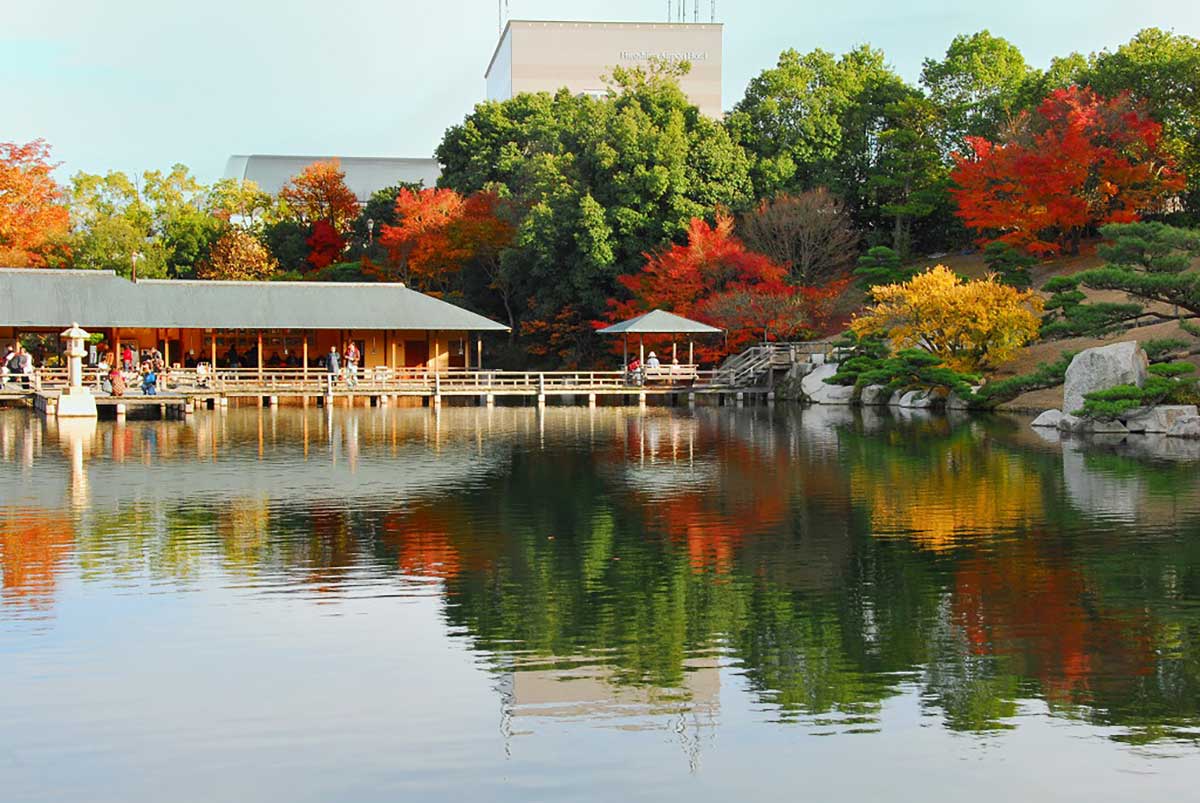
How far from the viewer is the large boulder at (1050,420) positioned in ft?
91.2

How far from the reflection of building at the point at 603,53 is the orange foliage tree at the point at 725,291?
25.7 m

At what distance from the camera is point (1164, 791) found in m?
6.14

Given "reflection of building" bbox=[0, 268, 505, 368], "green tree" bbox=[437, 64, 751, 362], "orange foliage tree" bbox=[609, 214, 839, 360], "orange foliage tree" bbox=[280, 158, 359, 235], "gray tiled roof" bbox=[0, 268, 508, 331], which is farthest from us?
"orange foliage tree" bbox=[280, 158, 359, 235]

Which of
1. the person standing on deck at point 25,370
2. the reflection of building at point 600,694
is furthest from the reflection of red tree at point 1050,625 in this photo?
the person standing on deck at point 25,370

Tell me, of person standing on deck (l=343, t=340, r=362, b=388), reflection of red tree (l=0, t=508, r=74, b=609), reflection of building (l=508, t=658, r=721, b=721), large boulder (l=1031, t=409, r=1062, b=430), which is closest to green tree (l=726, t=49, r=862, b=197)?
person standing on deck (l=343, t=340, r=362, b=388)

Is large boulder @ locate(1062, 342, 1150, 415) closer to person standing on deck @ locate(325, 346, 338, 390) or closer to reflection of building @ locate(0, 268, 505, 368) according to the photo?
reflection of building @ locate(0, 268, 505, 368)

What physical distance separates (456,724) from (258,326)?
3394 centimetres

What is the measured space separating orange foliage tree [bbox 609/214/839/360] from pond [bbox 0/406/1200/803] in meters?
22.5

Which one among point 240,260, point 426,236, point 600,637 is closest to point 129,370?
point 426,236

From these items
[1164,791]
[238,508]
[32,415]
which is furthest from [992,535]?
[32,415]

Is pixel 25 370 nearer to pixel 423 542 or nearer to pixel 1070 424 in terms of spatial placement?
pixel 423 542

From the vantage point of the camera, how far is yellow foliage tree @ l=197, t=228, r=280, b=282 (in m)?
54.1

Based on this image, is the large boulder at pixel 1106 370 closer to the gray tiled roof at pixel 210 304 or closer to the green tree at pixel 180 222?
the gray tiled roof at pixel 210 304

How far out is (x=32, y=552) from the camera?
12.5 m
